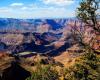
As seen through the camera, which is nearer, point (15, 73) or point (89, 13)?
point (89, 13)

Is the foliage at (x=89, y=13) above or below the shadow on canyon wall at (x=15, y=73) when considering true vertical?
above

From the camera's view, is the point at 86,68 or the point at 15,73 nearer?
the point at 86,68

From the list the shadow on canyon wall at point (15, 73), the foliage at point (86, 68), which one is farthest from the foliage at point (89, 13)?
the shadow on canyon wall at point (15, 73)

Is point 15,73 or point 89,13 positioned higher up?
point 89,13

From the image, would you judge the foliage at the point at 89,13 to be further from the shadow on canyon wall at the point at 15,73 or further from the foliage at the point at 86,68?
the shadow on canyon wall at the point at 15,73

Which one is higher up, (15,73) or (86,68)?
(86,68)

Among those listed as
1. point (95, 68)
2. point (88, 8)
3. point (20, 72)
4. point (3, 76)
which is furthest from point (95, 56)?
point (20, 72)

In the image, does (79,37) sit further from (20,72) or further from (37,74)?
(20,72)

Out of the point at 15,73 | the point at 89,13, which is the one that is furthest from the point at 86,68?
the point at 15,73

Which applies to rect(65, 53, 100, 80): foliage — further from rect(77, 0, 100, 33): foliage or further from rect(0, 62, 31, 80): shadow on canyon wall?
rect(0, 62, 31, 80): shadow on canyon wall

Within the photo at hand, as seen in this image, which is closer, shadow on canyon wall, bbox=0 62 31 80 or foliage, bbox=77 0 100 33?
foliage, bbox=77 0 100 33

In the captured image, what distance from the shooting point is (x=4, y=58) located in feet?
348

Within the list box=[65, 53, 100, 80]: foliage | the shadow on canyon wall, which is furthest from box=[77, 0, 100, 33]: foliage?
the shadow on canyon wall

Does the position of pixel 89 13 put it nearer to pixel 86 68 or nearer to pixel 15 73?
pixel 86 68
